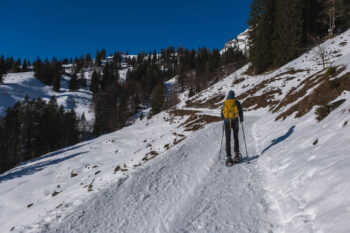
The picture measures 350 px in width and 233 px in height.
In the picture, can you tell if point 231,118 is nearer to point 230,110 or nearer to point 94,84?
point 230,110

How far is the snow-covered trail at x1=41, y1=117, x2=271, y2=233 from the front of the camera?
3773mm

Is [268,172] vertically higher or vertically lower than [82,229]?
higher

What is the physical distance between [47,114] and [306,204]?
196 ft

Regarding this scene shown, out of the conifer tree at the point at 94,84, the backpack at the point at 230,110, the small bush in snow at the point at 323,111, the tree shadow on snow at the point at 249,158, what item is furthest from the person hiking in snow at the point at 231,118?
the conifer tree at the point at 94,84

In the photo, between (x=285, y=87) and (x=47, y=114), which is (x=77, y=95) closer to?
(x=47, y=114)

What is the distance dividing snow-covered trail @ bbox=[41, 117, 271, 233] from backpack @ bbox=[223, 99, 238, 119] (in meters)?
1.84

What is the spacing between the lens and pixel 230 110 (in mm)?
6773

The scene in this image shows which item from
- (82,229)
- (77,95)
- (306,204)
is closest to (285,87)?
(306,204)

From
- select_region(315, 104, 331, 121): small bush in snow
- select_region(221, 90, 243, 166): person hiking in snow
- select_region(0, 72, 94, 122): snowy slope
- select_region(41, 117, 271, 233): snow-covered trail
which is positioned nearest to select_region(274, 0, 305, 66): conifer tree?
select_region(315, 104, 331, 121): small bush in snow

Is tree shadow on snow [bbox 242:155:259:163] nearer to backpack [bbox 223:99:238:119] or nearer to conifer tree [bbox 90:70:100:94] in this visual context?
backpack [bbox 223:99:238:119]

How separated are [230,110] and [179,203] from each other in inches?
151

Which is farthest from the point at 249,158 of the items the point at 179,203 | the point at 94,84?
the point at 94,84

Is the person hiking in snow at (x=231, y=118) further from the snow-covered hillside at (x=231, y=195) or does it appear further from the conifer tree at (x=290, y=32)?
the conifer tree at (x=290, y=32)

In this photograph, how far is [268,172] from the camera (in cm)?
556
